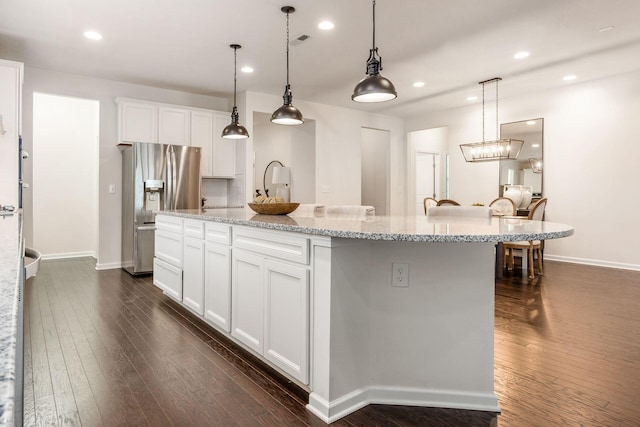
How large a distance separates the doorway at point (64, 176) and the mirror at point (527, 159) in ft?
22.0

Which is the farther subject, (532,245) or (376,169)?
(376,169)

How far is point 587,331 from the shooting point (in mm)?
Result: 2963

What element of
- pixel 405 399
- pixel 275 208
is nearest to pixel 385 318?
pixel 405 399

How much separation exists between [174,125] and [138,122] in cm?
49

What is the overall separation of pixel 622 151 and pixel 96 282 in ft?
23.6

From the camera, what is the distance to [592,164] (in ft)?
19.0

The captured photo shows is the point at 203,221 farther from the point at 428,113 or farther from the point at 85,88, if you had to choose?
the point at 428,113

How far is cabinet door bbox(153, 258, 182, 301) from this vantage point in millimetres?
3453

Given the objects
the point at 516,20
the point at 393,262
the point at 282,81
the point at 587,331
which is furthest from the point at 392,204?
the point at 393,262

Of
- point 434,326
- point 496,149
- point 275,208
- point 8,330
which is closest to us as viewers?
point 8,330

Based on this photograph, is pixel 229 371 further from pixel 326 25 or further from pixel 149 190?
pixel 149 190

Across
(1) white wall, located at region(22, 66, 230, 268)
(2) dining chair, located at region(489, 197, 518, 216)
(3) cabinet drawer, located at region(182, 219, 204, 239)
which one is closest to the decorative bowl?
(3) cabinet drawer, located at region(182, 219, 204, 239)

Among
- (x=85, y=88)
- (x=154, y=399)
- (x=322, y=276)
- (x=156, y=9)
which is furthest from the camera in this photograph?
(x=85, y=88)

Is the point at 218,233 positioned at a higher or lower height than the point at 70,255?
higher
